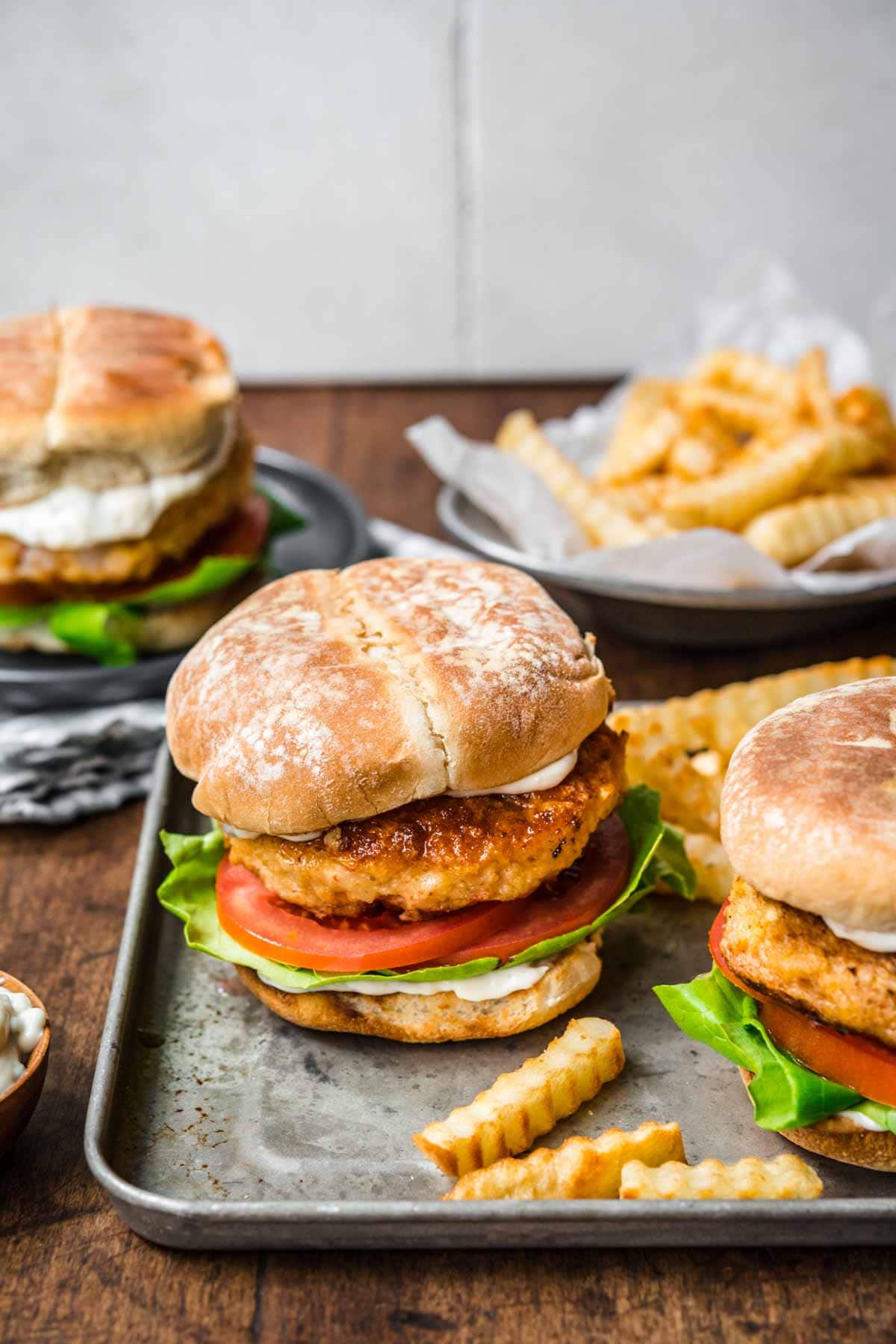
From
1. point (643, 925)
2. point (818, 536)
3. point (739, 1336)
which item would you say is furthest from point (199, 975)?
point (818, 536)

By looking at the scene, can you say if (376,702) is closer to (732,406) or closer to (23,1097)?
(23,1097)

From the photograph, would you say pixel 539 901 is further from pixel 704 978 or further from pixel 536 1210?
pixel 536 1210

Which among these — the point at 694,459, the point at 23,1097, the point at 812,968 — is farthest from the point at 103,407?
the point at 812,968

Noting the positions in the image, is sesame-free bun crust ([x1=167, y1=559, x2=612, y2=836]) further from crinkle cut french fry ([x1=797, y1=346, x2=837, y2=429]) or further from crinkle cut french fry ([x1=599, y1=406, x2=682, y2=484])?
crinkle cut french fry ([x1=797, y1=346, x2=837, y2=429])

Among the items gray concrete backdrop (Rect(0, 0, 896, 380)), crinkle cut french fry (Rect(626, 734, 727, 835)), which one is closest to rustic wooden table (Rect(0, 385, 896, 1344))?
crinkle cut french fry (Rect(626, 734, 727, 835))

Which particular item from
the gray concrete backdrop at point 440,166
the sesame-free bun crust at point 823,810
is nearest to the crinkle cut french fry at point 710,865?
the sesame-free bun crust at point 823,810
